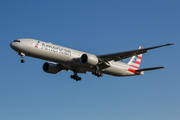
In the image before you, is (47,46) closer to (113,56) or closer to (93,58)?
(93,58)

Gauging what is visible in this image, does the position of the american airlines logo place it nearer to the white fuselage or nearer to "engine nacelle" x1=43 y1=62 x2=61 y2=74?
the white fuselage

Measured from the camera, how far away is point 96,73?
3869cm

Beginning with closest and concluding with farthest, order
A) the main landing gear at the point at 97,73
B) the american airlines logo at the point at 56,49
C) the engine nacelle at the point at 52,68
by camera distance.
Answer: the american airlines logo at the point at 56,49 → the main landing gear at the point at 97,73 → the engine nacelle at the point at 52,68

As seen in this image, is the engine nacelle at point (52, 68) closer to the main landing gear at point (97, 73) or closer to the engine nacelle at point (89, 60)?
the main landing gear at point (97, 73)

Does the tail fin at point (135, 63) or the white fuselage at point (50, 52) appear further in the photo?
the tail fin at point (135, 63)

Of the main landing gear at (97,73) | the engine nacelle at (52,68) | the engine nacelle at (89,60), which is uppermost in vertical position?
the engine nacelle at (52,68)

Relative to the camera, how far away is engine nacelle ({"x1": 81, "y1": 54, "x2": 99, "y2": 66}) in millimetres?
35406

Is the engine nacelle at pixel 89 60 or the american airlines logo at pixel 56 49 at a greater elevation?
the american airlines logo at pixel 56 49

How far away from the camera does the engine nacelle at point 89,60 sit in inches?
1394

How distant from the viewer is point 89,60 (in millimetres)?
35406

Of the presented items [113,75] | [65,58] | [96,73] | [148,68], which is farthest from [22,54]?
[148,68]

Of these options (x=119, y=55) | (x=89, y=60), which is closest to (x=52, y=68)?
(x=89, y=60)

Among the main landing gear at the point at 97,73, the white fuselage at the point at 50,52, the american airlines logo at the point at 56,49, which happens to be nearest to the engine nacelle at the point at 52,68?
the white fuselage at the point at 50,52
